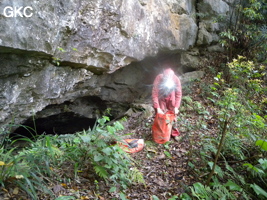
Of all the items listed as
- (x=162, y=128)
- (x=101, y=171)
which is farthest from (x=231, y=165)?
(x=101, y=171)

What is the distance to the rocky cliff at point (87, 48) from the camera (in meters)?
3.98

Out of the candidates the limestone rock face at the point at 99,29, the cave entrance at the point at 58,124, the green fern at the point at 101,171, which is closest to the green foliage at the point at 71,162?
the green fern at the point at 101,171

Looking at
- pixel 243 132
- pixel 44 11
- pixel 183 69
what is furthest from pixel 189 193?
pixel 183 69

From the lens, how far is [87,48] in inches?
196

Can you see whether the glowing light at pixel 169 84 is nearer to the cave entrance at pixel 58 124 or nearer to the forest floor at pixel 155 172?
the forest floor at pixel 155 172

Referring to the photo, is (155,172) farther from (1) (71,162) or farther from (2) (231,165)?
(1) (71,162)

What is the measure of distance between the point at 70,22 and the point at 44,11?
57 centimetres

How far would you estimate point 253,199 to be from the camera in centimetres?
287

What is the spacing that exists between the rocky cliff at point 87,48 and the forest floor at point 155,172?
174 centimetres

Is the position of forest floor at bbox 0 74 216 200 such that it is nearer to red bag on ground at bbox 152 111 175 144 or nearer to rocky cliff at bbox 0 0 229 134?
red bag on ground at bbox 152 111 175 144

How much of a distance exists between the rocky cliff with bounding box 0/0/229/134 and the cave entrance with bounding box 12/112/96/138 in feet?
0.24

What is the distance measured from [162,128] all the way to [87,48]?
2.49 m

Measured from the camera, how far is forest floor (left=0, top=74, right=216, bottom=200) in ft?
7.81

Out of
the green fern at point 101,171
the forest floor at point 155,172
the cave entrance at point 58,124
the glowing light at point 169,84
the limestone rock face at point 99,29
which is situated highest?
the limestone rock face at point 99,29
